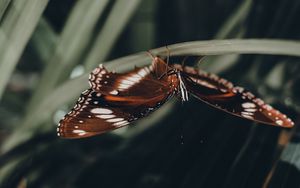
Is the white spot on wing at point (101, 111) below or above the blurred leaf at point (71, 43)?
below

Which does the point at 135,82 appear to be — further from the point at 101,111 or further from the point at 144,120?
the point at 144,120

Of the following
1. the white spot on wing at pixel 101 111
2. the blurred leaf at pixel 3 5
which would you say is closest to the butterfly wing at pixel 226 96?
the white spot on wing at pixel 101 111

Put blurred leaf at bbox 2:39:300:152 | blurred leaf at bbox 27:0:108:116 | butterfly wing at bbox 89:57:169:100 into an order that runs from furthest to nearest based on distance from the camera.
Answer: blurred leaf at bbox 27:0:108:116, butterfly wing at bbox 89:57:169:100, blurred leaf at bbox 2:39:300:152

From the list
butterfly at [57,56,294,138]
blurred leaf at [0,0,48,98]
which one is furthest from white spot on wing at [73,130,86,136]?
blurred leaf at [0,0,48,98]

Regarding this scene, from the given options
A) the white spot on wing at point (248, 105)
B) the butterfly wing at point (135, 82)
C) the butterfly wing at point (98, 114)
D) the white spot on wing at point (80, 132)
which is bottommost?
the white spot on wing at point (80, 132)

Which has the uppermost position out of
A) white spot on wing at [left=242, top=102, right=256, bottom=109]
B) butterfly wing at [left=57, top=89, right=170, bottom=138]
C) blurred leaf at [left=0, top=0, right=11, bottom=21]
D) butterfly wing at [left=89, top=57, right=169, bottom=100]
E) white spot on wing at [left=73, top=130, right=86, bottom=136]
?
blurred leaf at [left=0, top=0, right=11, bottom=21]

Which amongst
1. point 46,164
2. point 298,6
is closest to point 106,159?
point 46,164

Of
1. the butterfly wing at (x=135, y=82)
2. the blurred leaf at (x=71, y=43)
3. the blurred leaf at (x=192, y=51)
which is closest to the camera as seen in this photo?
the blurred leaf at (x=192, y=51)

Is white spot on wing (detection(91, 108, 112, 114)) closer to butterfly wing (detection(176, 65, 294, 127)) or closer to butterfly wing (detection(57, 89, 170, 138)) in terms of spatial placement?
butterfly wing (detection(57, 89, 170, 138))

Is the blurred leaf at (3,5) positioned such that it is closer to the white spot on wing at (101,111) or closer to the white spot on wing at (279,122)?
the white spot on wing at (101,111)
